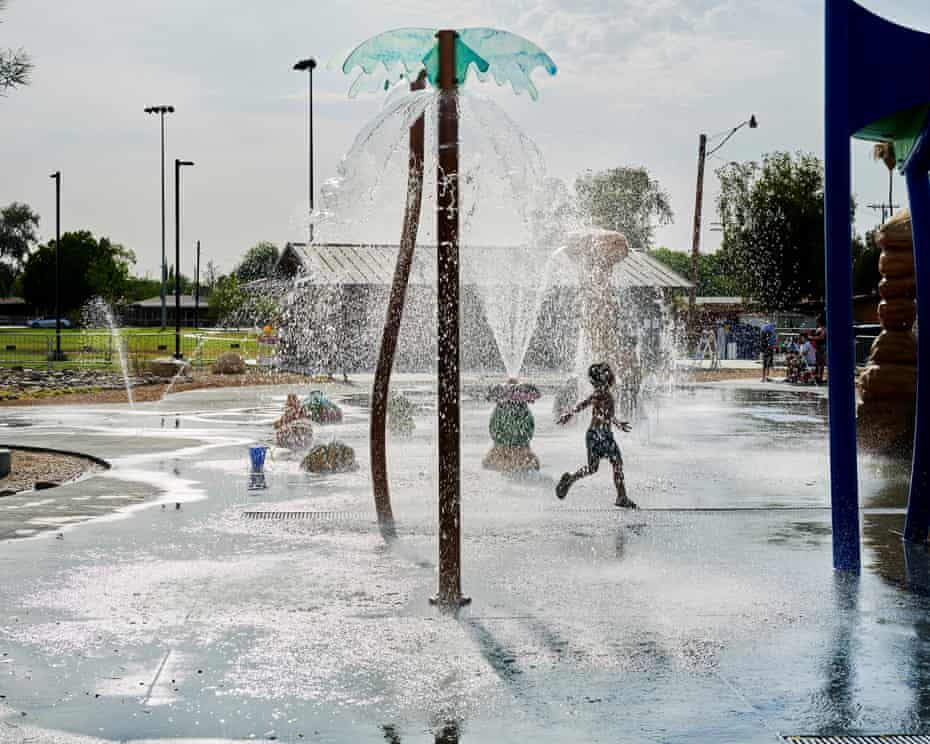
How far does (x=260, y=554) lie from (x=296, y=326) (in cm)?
4413

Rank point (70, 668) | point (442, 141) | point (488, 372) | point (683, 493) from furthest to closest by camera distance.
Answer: point (488, 372) → point (683, 493) → point (442, 141) → point (70, 668)

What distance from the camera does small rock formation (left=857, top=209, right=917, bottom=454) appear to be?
1620 cm

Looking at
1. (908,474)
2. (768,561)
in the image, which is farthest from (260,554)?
(908,474)

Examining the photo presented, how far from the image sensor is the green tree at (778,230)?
212 ft

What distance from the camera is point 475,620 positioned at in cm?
670

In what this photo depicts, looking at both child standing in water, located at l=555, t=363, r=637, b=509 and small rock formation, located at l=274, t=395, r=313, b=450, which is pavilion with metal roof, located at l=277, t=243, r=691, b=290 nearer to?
small rock formation, located at l=274, t=395, r=313, b=450

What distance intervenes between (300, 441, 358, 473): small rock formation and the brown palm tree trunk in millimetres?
2898

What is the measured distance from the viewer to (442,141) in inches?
286

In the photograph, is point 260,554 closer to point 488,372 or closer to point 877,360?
point 877,360

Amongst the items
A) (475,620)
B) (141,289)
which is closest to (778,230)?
(475,620)

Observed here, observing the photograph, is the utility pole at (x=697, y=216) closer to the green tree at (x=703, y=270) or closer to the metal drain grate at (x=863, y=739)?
the green tree at (x=703, y=270)

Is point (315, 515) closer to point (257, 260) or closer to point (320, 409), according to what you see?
point (320, 409)

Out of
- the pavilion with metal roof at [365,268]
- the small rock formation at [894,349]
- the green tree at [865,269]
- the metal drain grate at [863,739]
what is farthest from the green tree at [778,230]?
the metal drain grate at [863,739]

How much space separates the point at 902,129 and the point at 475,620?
4645 millimetres
